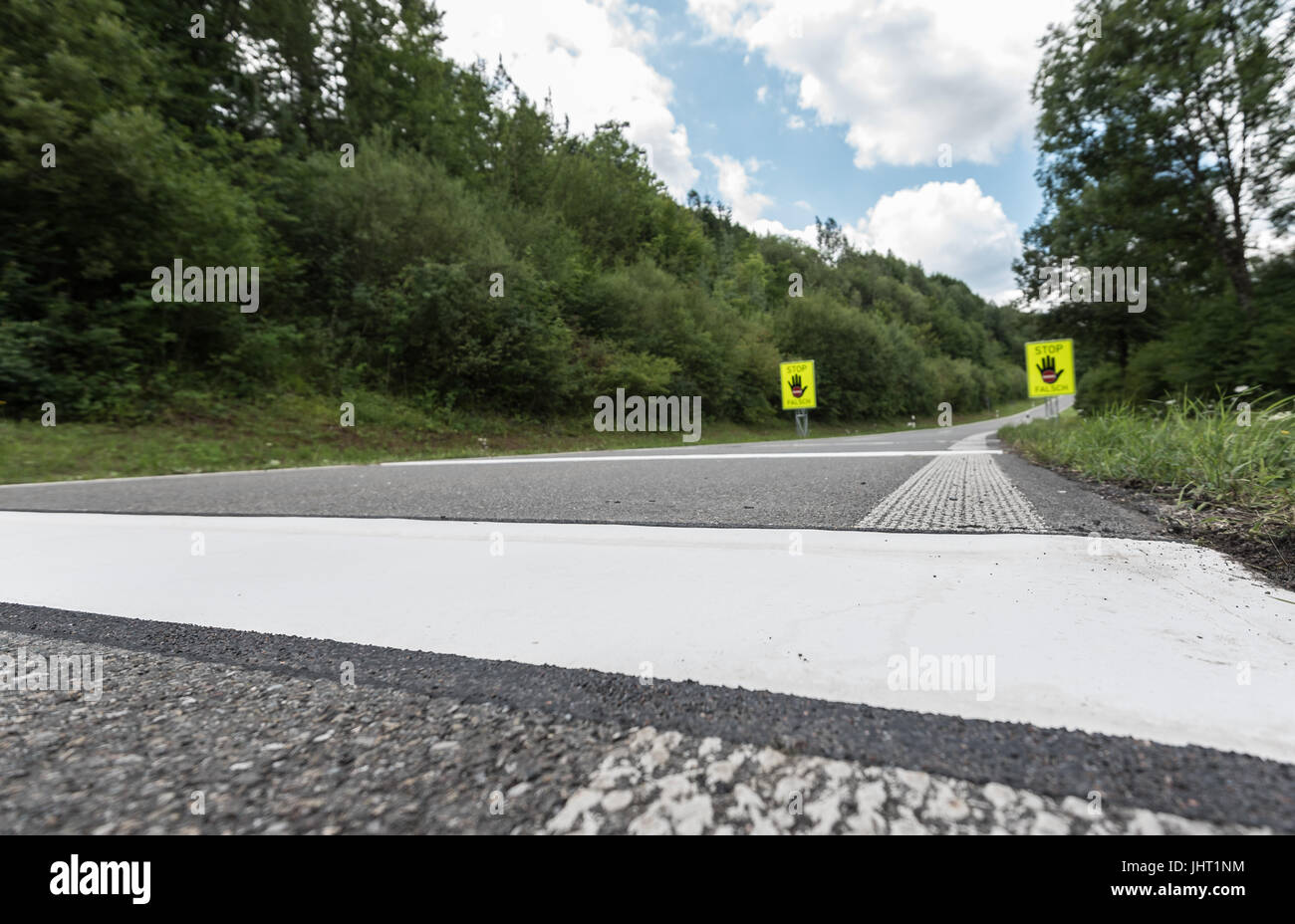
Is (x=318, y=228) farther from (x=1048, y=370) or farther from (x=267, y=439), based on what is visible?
(x=1048, y=370)

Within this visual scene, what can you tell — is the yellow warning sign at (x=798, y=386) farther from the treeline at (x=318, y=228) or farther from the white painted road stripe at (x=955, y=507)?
the white painted road stripe at (x=955, y=507)

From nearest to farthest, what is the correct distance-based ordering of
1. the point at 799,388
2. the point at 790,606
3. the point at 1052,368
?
the point at 790,606, the point at 1052,368, the point at 799,388

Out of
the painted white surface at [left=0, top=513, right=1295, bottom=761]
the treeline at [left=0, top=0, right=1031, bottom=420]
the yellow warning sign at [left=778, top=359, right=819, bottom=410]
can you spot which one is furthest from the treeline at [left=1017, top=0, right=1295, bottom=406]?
the painted white surface at [left=0, top=513, right=1295, bottom=761]

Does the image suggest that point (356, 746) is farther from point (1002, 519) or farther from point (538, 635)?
point (1002, 519)

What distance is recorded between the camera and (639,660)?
1034 mm

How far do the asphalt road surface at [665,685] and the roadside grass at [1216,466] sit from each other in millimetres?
379

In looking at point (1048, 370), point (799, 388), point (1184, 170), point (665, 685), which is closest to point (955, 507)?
point (665, 685)

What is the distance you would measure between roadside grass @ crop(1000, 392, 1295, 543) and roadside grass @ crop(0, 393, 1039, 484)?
9.28 meters

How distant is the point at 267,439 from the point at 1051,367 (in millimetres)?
14870

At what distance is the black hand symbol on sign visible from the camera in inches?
446

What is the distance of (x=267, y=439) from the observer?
9477 mm

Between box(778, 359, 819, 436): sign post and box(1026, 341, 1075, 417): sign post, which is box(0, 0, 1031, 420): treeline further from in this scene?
box(1026, 341, 1075, 417): sign post

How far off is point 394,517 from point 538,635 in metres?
1.63
